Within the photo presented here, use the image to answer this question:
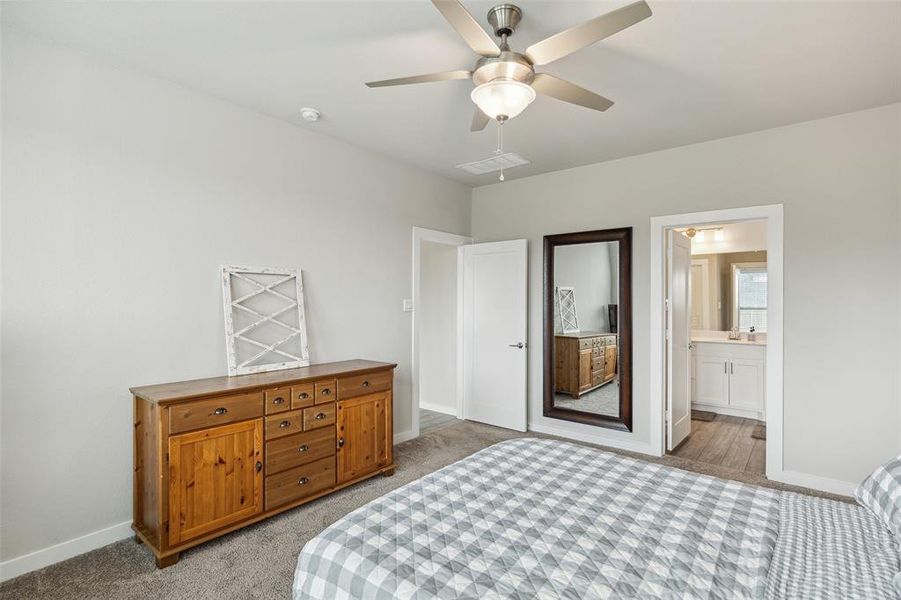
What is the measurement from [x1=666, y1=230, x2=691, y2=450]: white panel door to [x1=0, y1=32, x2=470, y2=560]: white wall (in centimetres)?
323

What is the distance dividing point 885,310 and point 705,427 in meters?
2.30

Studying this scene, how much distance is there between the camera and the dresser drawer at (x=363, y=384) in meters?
3.13

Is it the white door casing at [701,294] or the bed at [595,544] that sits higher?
the white door casing at [701,294]

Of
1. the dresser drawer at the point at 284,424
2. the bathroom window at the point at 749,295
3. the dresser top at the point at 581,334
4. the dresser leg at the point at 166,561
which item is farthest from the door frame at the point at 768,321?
the dresser leg at the point at 166,561

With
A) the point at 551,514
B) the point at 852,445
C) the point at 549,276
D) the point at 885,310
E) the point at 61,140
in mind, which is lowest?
the point at 852,445

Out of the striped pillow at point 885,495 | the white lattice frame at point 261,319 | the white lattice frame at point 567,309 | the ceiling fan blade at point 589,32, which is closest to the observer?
the striped pillow at point 885,495

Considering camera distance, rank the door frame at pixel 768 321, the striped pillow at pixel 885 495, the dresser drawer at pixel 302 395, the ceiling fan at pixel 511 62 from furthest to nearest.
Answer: the door frame at pixel 768 321, the dresser drawer at pixel 302 395, the ceiling fan at pixel 511 62, the striped pillow at pixel 885 495

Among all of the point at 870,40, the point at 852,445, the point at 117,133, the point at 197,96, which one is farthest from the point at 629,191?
the point at 117,133

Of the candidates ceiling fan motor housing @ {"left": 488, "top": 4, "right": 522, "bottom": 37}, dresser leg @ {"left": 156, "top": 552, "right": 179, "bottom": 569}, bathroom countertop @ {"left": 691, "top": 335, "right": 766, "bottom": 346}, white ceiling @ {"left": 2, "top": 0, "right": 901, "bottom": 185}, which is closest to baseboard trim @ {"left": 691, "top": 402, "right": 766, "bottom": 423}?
bathroom countertop @ {"left": 691, "top": 335, "right": 766, "bottom": 346}

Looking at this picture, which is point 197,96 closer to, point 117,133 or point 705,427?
point 117,133

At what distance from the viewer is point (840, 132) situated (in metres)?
3.16

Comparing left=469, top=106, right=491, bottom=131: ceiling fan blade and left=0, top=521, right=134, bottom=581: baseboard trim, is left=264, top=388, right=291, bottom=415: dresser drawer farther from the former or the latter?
left=469, top=106, right=491, bottom=131: ceiling fan blade

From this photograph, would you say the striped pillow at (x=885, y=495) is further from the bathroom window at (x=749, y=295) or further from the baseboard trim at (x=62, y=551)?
the bathroom window at (x=749, y=295)

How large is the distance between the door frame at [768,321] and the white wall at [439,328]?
7.43ft
